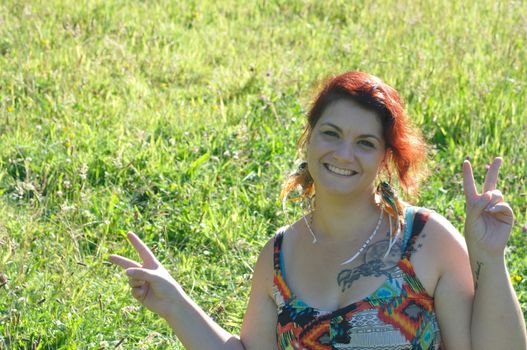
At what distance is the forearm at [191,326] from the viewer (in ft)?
10.8

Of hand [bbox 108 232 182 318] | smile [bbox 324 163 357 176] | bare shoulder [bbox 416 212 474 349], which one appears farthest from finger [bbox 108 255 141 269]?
bare shoulder [bbox 416 212 474 349]

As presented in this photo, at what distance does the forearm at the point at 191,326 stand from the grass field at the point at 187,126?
70 cm

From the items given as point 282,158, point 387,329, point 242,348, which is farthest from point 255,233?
point 387,329

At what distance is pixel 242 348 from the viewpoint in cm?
339

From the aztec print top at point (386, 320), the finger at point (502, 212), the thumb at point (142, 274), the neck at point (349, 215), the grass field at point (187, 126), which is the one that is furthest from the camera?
the grass field at point (187, 126)

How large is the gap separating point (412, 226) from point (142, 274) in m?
0.87

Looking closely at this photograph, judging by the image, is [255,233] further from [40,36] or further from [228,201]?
[40,36]

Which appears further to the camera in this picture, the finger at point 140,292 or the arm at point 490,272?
the finger at point 140,292

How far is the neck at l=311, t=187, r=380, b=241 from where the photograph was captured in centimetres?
333

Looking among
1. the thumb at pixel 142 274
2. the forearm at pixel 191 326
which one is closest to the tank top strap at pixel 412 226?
the forearm at pixel 191 326

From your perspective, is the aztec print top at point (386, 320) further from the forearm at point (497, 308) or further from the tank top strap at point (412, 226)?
the forearm at point (497, 308)

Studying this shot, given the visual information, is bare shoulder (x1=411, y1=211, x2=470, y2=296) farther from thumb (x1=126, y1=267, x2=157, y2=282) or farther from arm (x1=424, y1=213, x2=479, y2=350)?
thumb (x1=126, y1=267, x2=157, y2=282)

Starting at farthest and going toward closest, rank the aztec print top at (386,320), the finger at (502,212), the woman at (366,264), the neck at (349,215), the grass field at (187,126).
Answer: the grass field at (187,126) → the neck at (349,215) → the aztec print top at (386,320) → the woman at (366,264) → the finger at (502,212)

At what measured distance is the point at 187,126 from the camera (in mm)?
5746
